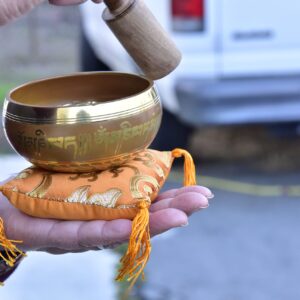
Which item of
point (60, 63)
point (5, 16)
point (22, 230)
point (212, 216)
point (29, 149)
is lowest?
point (60, 63)

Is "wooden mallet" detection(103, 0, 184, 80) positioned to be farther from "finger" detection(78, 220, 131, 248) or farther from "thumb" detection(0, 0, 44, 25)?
"finger" detection(78, 220, 131, 248)

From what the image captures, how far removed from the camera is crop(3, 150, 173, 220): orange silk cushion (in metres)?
1.22

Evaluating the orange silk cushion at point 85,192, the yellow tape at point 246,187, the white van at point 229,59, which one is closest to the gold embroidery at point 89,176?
the orange silk cushion at point 85,192

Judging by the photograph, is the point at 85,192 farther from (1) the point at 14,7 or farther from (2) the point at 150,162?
(1) the point at 14,7

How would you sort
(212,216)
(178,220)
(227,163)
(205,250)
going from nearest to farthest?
(178,220) → (205,250) → (212,216) → (227,163)

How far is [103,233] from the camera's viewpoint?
1182 mm

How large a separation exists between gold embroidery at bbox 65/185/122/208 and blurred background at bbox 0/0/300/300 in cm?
155

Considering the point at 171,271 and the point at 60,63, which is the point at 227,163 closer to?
the point at 171,271

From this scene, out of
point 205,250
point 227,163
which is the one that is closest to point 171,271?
point 205,250

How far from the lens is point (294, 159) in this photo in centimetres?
435

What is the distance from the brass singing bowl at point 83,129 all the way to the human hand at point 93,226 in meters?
0.10

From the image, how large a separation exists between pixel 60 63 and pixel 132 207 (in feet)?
18.4

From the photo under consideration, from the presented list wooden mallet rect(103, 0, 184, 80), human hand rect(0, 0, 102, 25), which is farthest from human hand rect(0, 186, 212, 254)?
human hand rect(0, 0, 102, 25)

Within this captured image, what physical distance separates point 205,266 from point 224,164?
1.32 m
